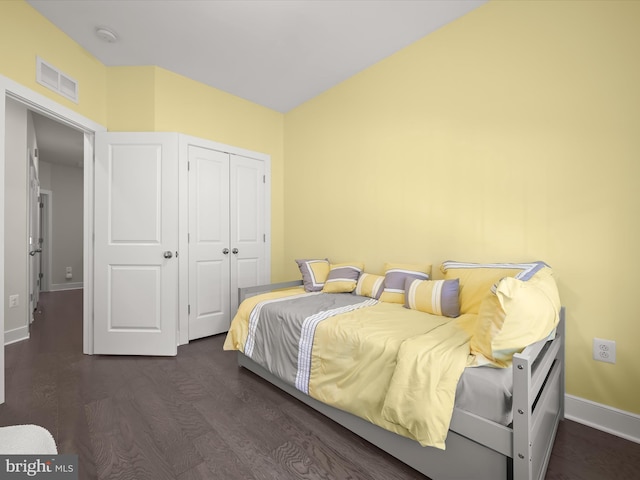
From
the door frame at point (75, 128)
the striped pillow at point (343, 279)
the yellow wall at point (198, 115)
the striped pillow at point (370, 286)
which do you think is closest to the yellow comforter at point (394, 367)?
the striped pillow at point (370, 286)

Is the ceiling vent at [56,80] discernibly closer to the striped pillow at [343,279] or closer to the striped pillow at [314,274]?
the striped pillow at [314,274]

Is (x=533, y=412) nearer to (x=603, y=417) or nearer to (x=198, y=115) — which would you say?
(x=603, y=417)

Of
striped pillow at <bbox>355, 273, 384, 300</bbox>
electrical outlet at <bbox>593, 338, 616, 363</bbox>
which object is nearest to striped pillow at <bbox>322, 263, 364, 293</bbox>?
striped pillow at <bbox>355, 273, 384, 300</bbox>

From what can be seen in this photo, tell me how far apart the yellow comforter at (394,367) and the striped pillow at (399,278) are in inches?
10.4

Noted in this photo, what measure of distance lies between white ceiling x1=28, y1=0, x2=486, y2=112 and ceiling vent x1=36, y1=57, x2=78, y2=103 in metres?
0.35

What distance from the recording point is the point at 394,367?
4.67 ft

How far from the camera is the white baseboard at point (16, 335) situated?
3041 millimetres

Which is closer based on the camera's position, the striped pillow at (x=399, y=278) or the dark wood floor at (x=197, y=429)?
the dark wood floor at (x=197, y=429)

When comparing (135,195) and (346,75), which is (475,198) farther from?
(135,195)

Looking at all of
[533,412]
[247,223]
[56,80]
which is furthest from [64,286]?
[533,412]

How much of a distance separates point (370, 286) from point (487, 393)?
Result: 143 centimetres

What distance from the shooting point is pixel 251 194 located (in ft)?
11.8

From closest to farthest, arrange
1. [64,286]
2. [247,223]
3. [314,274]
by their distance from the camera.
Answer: [314,274] < [247,223] < [64,286]

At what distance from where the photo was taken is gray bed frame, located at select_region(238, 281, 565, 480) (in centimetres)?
106
